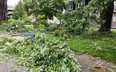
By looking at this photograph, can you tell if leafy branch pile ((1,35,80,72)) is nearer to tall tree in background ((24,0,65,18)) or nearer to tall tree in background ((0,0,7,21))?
tall tree in background ((0,0,7,21))

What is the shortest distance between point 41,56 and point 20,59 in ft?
2.92

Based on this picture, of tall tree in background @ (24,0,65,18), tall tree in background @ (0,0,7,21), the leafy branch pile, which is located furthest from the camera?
tall tree in background @ (24,0,65,18)

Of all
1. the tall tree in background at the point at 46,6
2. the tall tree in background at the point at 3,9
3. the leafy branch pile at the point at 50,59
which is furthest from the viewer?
the tall tree in background at the point at 46,6

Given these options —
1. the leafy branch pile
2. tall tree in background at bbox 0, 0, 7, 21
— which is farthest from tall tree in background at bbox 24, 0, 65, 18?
the leafy branch pile

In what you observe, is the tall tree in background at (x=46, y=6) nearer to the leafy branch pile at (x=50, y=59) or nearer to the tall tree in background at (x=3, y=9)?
the tall tree in background at (x=3, y=9)

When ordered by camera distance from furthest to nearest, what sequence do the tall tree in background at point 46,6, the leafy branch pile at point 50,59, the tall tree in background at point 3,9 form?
the tall tree in background at point 46,6, the tall tree in background at point 3,9, the leafy branch pile at point 50,59

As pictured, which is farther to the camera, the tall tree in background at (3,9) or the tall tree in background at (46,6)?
the tall tree in background at (46,6)

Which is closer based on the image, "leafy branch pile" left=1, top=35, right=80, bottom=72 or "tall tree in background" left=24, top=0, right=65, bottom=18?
"leafy branch pile" left=1, top=35, right=80, bottom=72

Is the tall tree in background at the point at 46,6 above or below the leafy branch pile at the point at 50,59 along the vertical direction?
above

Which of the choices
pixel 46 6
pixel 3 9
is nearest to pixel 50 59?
pixel 3 9

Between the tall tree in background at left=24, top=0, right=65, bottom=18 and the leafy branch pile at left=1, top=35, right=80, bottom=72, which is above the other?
the tall tree in background at left=24, top=0, right=65, bottom=18

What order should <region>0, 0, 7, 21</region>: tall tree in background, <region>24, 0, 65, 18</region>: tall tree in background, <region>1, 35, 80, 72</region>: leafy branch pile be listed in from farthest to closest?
<region>24, 0, 65, 18</region>: tall tree in background < <region>0, 0, 7, 21</region>: tall tree in background < <region>1, 35, 80, 72</region>: leafy branch pile

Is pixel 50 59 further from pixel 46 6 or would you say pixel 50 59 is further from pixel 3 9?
pixel 46 6

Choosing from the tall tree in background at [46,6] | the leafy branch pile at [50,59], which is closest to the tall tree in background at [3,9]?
the tall tree in background at [46,6]
